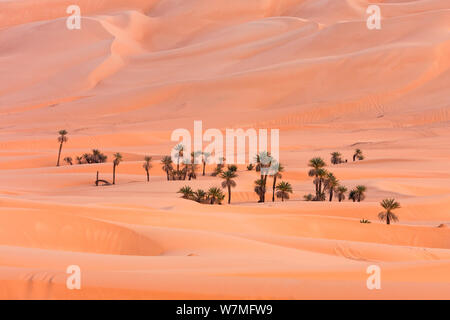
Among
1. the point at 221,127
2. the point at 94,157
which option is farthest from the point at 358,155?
the point at 221,127

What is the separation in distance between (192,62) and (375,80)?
1520 inches

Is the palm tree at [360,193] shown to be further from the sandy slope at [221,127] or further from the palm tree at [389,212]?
the palm tree at [389,212]

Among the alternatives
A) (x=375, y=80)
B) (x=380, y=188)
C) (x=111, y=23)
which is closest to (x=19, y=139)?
(x=380, y=188)

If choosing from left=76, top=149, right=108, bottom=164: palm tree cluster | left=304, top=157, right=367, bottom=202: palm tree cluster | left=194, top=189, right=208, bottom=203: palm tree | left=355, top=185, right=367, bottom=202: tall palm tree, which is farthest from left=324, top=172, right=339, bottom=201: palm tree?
left=76, top=149, right=108, bottom=164: palm tree cluster

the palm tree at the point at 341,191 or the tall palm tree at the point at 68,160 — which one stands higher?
the tall palm tree at the point at 68,160

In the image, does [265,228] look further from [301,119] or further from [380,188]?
[301,119]

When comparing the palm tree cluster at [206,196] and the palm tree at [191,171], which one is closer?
the palm tree cluster at [206,196]

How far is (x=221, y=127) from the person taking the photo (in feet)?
270

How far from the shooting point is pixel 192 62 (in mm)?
123062

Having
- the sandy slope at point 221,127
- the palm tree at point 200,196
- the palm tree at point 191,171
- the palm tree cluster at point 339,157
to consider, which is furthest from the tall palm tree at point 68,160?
the palm tree at point 200,196

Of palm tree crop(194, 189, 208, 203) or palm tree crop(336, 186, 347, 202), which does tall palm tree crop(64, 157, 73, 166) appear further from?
palm tree crop(336, 186, 347, 202)

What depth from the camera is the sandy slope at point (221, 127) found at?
10.6m
